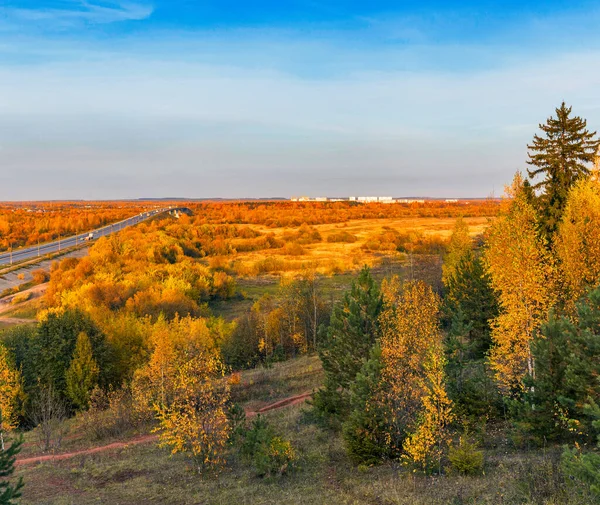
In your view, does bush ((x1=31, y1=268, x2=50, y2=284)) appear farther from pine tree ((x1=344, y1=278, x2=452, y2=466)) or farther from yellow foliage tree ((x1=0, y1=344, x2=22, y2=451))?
pine tree ((x1=344, y1=278, x2=452, y2=466))

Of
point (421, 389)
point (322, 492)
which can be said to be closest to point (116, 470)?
point (322, 492)

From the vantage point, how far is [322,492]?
19344 mm

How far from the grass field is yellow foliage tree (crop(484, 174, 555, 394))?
320 centimetres

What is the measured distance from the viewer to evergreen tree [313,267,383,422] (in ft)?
86.8

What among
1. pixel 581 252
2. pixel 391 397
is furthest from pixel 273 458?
pixel 581 252

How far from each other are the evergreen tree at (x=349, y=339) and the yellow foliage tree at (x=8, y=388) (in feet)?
76.1

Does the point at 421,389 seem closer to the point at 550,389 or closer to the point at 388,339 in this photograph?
the point at 388,339

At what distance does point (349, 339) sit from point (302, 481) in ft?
27.3

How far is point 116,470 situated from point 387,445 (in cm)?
1445

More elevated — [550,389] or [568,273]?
[568,273]

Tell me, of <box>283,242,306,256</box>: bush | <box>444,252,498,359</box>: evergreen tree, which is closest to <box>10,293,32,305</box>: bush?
<box>283,242,306,256</box>: bush

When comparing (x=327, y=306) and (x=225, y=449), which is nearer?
(x=225, y=449)

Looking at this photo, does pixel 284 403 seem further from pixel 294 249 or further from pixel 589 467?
pixel 294 249

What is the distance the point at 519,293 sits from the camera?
74.6 ft
